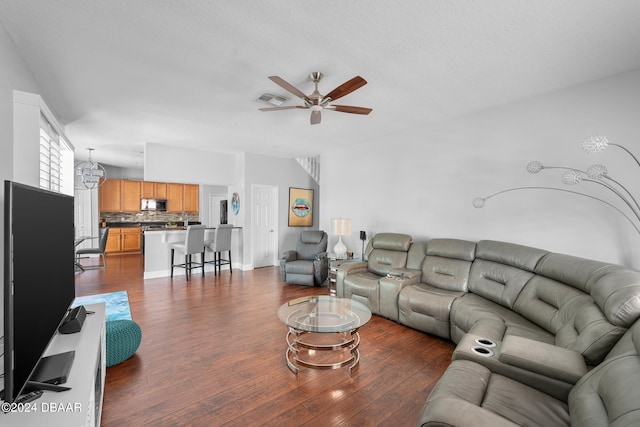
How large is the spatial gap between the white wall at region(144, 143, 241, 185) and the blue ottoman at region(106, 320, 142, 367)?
3.79m

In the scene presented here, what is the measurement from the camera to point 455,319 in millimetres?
2793

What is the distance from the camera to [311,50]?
7.39 ft

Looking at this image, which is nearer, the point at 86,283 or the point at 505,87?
the point at 505,87

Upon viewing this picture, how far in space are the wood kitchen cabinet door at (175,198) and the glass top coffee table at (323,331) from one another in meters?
7.09

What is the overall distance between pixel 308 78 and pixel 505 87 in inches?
82.2

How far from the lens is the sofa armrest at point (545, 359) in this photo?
147 cm

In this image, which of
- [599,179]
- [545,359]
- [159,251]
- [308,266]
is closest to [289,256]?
[308,266]

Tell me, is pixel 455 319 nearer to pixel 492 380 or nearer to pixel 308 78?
pixel 492 380

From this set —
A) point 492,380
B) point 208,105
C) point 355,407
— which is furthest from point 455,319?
point 208,105

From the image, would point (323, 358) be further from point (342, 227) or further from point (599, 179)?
point (599, 179)

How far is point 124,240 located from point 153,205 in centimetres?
129

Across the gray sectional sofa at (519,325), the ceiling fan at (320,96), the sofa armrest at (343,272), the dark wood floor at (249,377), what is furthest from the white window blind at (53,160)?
the gray sectional sofa at (519,325)

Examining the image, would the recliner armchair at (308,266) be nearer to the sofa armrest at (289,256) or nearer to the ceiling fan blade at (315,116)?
the sofa armrest at (289,256)

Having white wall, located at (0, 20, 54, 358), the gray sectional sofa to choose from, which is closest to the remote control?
white wall, located at (0, 20, 54, 358)
